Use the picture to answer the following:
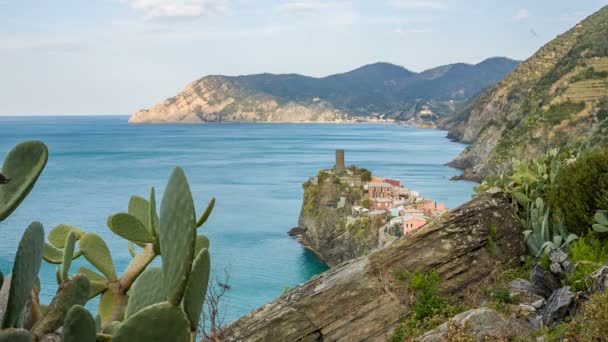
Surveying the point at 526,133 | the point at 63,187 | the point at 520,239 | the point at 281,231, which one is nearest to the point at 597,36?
the point at 526,133

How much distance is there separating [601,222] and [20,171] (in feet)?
27.0

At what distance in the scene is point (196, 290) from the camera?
1491 mm

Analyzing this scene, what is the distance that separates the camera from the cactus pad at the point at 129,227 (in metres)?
2.68

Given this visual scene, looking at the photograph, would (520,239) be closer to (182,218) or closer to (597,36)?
(182,218)

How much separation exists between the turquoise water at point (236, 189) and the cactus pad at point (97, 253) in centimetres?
3071

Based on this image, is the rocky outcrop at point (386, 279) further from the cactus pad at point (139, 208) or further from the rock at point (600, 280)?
the cactus pad at point (139, 208)

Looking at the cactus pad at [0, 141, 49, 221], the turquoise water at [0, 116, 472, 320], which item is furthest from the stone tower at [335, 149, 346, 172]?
the cactus pad at [0, 141, 49, 221]

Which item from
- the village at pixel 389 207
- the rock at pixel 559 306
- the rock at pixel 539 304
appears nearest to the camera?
the rock at pixel 559 306

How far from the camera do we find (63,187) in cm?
7350

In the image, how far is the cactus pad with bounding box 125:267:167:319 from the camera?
2008mm

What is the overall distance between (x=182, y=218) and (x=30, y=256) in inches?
14.9

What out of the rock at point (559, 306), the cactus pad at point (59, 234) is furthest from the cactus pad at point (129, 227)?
the rock at point (559, 306)

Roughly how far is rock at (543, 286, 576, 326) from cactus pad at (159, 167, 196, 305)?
6.33m

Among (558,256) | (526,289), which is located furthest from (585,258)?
(526,289)
